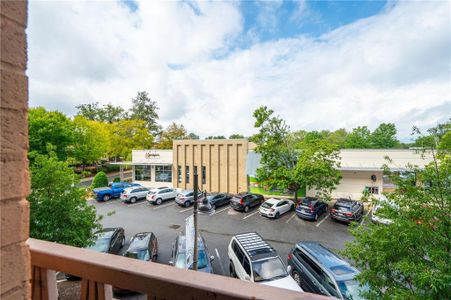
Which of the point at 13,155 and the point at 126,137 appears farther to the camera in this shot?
the point at 126,137

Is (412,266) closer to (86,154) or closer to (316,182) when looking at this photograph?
(316,182)

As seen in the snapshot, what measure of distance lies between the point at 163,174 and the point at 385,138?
47.9m

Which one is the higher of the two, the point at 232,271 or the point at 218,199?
the point at 218,199

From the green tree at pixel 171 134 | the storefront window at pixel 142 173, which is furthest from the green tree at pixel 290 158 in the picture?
the green tree at pixel 171 134

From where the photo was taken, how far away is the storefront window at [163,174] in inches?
1047

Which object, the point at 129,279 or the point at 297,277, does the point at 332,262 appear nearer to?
the point at 297,277

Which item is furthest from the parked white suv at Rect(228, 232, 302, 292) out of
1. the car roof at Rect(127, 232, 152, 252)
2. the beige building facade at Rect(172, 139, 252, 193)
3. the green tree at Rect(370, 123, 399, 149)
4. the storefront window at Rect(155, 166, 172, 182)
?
the green tree at Rect(370, 123, 399, 149)

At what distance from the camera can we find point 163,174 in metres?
26.9

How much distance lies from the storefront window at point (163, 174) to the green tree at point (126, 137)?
1252 cm

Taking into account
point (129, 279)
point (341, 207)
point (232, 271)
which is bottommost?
point (232, 271)

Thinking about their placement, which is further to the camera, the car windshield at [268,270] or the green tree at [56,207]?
the car windshield at [268,270]

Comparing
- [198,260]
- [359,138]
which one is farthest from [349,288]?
[359,138]

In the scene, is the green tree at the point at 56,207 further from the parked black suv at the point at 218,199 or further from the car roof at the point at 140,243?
the parked black suv at the point at 218,199

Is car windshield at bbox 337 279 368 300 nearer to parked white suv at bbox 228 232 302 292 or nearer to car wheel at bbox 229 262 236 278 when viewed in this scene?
parked white suv at bbox 228 232 302 292
